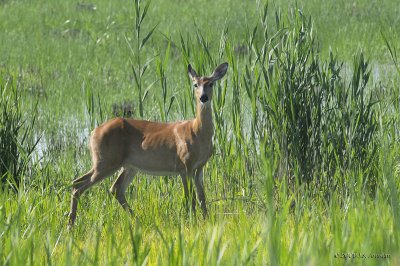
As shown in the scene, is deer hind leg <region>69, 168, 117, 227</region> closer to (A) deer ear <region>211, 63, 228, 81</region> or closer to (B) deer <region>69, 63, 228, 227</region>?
(B) deer <region>69, 63, 228, 227</region>

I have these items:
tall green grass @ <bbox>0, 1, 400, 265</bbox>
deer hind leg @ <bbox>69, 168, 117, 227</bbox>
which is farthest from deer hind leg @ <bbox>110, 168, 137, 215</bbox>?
deer hind leg @ <bbox>69, 168, 117, 227</bbox>

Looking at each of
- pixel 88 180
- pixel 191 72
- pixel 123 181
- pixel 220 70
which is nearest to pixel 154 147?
pixel 123 181

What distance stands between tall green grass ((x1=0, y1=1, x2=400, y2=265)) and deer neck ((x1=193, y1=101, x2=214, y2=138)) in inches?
10.7

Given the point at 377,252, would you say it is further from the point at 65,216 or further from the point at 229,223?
the point at 65,216

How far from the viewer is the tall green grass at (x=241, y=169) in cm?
432

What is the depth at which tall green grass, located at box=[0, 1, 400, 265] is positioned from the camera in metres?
4.32

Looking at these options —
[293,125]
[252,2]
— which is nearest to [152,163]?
[293,125]

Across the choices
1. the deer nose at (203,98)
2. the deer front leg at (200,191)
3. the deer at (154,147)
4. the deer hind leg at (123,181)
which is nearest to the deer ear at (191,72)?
the deer at (154,147)

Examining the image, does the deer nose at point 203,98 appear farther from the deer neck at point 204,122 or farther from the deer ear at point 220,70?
the deer ear at point 220,70

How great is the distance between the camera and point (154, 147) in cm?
810

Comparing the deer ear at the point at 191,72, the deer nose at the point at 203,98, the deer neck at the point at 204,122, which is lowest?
the deer neck at the point at 204,122

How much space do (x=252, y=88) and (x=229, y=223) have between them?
2.12 m

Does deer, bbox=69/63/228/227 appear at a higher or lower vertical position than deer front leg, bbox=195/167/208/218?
higher

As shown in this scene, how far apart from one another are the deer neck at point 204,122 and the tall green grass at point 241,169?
0.27 meters
